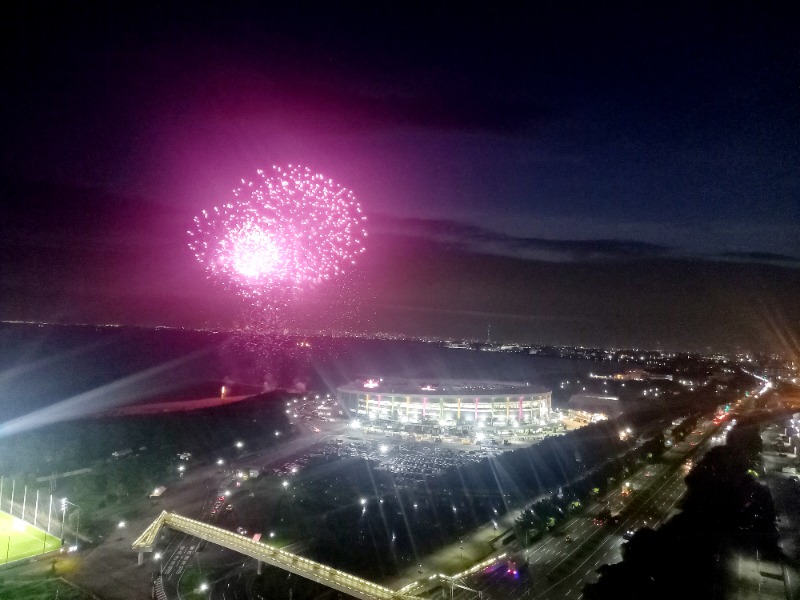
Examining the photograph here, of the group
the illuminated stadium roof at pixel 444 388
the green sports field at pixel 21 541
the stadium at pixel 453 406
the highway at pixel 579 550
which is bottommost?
the highway at pixel 579 550

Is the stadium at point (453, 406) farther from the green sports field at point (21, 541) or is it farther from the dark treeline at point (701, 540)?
the green sports field at point (21, 541)

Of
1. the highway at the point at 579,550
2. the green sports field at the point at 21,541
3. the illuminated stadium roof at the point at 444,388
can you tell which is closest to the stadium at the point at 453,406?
the illuminated stadium roof at the point at 444,388

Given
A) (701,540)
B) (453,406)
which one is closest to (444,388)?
(453,406)

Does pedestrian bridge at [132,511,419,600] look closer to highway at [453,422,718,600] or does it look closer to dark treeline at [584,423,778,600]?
highway at [453,422,718,600]

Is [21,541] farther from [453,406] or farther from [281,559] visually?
[453,406]

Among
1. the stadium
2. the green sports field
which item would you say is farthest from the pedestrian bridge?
the stadium
